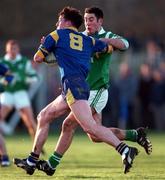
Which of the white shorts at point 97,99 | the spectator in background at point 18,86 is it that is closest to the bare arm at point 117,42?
the white shorts at point 97,99

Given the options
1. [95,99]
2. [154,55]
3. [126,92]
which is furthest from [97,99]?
[154,55]

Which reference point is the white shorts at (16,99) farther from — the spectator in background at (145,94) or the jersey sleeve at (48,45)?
the spectator in background at (145,94)

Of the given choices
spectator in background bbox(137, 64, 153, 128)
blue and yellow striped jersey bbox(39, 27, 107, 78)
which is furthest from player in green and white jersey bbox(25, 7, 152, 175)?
spectator in background bbox(137, 64, 153, 128)

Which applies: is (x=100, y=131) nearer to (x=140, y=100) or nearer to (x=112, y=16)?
(x=140, y=100)

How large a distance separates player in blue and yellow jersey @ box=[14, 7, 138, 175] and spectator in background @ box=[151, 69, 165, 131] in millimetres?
14781

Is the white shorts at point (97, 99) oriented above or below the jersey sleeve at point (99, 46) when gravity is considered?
below

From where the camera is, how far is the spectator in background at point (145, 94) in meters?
27.2

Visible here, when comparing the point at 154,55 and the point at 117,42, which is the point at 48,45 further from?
the point at 154,55

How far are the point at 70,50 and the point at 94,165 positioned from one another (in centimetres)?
316

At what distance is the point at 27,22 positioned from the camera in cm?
3434

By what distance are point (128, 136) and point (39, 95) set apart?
15577mm

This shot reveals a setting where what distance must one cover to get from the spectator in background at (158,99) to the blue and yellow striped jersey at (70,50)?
14.9m

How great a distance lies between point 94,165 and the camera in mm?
14633

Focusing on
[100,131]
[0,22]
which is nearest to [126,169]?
[100,131]
